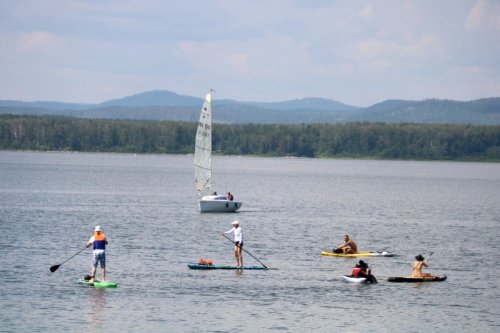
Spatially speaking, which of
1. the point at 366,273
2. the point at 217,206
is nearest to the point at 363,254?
the point at 366,273

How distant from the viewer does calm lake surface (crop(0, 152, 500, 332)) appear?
41094 millimetres

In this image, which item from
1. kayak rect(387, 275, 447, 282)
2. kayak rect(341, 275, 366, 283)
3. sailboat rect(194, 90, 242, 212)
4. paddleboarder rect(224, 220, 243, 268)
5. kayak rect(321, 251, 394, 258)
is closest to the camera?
kayak rect(341, 275, 366, 283)

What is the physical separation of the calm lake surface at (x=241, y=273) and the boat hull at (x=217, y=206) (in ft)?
2.23

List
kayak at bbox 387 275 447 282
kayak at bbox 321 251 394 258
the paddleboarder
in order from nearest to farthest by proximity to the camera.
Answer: kayak at bbox 387 275 447 282 → the paddleboarder → kayak at bbox 321 251 394 258

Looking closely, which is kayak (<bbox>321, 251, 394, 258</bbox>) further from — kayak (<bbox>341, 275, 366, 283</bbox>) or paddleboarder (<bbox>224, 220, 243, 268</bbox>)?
kayak (<bbox>341, 275, 366, 283</bbox>)

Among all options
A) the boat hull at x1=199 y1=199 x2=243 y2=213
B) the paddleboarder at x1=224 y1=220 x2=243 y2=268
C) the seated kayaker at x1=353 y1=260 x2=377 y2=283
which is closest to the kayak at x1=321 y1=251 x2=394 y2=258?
the paddleboarder at x1=224 y1=220 x2=243 y2=268

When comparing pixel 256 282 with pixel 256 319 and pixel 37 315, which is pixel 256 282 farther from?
pixel 37 315

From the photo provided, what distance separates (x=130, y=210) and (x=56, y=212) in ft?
31.8

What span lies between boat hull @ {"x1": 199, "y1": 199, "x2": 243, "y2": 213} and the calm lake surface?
2.23 feet

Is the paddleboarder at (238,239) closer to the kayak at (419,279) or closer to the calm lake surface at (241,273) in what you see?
the calm lake surface at (241,273)

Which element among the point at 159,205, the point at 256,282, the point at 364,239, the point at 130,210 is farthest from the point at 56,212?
the point at 256,282

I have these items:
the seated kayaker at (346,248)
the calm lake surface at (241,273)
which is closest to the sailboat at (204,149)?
the calm lake surface at (241,273)

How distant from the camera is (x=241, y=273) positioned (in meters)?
53.5

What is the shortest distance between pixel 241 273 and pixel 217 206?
131ft
